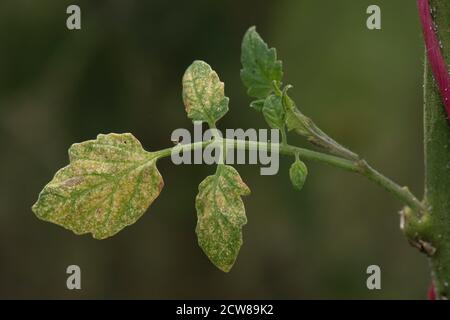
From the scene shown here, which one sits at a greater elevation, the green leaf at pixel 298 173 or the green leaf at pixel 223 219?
the green leaf at pixel 298 173

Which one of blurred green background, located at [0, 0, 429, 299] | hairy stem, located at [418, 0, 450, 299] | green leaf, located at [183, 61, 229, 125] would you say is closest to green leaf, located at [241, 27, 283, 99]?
green leaf, located at [183, 61, 229, 125]

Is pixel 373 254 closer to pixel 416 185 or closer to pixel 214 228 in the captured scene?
pixel 416 185

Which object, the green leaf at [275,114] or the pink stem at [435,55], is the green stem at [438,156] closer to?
the pink stem at [435,55]

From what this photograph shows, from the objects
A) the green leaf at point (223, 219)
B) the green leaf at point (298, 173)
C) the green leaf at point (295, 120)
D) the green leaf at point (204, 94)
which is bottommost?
the green leaf at point (223, 219)

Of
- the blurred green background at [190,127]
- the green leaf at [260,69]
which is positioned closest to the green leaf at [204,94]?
the green leaf at [260,69]

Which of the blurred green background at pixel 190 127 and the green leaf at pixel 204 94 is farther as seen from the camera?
the blurred green background at pixel 190 127

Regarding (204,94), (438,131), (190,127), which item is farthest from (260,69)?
(190,127)
